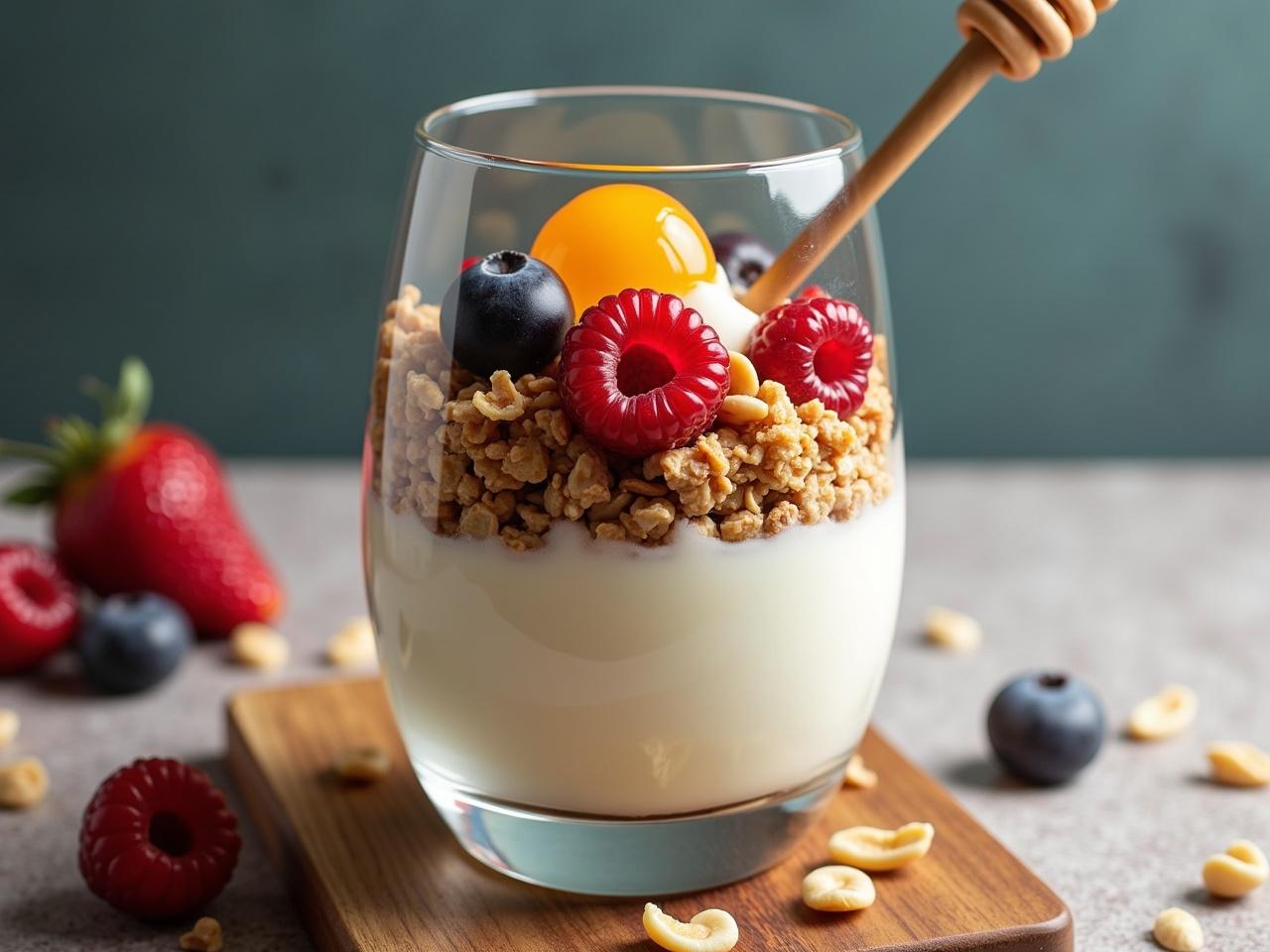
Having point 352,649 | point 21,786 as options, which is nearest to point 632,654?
point 21,786

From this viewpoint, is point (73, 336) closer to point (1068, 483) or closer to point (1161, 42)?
point (1068, 483)

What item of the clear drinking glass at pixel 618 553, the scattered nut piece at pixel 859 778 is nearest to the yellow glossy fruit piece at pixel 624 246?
the clear drinking glass at pixel 618 553

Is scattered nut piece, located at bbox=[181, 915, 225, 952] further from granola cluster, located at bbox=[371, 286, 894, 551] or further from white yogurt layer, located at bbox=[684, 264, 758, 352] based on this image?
white yogurt layer, located at bbox=[684, 264, 758, 352]

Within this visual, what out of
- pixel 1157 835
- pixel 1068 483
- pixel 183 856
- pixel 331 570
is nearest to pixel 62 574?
pixel 331 570

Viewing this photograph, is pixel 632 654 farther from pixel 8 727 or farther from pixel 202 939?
pixel 8 727

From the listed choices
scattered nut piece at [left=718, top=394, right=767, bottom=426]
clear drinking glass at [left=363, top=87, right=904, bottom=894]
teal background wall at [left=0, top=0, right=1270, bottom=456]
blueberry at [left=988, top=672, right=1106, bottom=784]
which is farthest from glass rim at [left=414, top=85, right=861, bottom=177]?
teal background wall at [left=0, top=0, right=1270, bottom=456]
